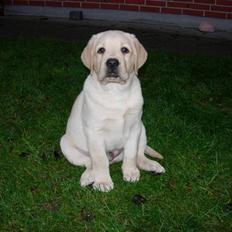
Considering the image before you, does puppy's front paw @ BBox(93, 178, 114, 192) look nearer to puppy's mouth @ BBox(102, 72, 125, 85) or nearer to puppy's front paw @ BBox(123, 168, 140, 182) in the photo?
puppy's front paw @ BBox(123, 168, 140, 182)

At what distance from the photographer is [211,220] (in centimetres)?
346

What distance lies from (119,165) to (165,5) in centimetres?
559

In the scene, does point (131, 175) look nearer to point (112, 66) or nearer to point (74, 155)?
point (74, 155)

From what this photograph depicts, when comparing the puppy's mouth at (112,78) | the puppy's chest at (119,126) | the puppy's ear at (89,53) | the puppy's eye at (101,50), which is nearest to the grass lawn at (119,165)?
the puppy's chest at (119,126)

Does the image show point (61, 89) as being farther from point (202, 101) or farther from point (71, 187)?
point (71, 187)

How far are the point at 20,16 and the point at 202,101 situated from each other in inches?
226

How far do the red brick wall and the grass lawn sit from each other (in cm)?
186

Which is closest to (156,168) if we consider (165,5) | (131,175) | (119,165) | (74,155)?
(131,175)

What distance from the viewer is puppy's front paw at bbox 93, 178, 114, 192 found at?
3.79 m

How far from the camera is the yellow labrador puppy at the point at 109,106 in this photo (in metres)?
3.71

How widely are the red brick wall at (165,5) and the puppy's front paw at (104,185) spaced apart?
5877mm

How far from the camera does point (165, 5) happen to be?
9117mm

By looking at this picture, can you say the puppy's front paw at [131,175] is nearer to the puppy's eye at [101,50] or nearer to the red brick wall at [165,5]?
the puppy's eye at [101,50]

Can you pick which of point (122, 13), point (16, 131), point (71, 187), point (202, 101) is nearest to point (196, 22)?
point (122, 13)
